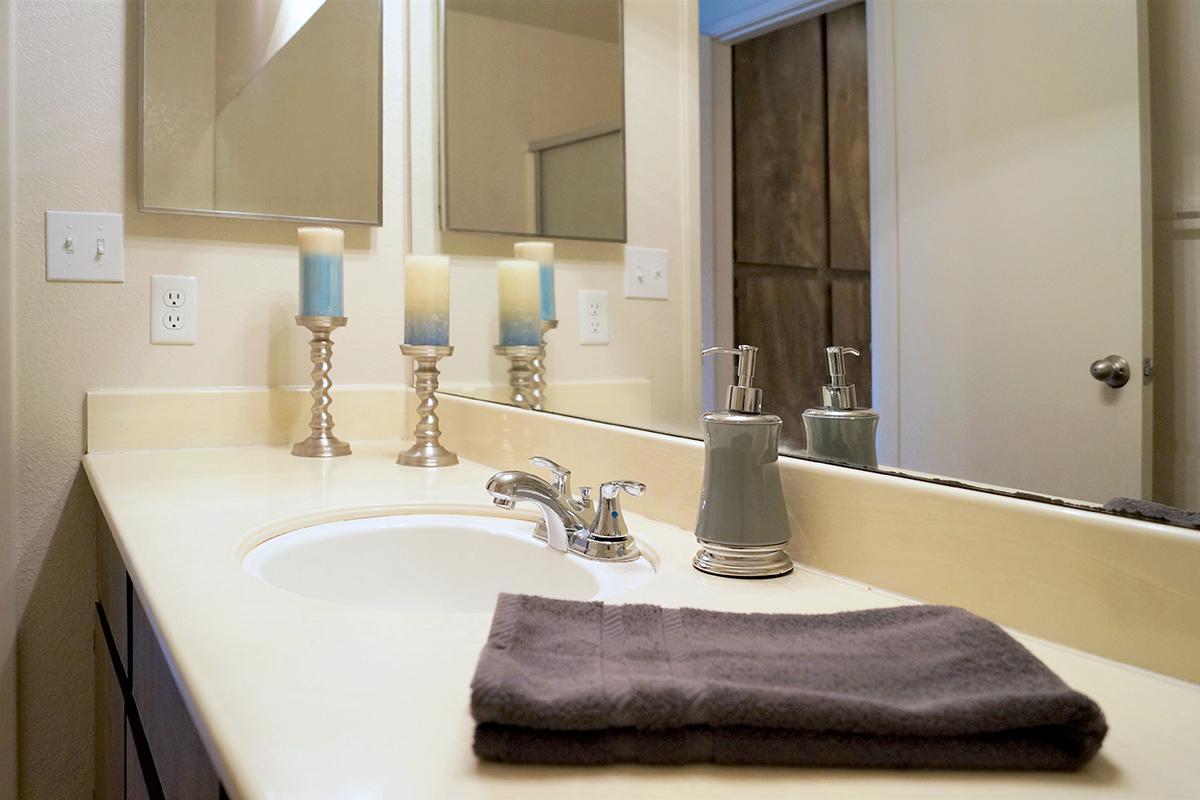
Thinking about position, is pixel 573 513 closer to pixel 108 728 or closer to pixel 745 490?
pixel 745 490

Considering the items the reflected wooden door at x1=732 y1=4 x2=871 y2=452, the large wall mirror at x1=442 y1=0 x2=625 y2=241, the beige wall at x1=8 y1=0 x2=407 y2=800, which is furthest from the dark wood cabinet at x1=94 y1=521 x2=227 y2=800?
the large wall mirror at x1=442 y1=0 x2=625 y2=241

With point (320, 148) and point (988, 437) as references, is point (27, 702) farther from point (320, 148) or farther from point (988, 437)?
point (988, 437)

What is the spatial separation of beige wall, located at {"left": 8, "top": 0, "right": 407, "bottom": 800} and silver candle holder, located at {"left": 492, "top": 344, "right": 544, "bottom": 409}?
0.50 m

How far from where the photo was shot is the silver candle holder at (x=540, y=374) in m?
1.43

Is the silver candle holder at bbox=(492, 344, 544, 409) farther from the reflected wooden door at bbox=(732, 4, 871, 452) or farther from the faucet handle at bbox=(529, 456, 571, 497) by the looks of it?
the reflected wooden door at bbox=(732, 4, 871, 452)

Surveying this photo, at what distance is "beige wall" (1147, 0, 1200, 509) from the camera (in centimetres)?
53

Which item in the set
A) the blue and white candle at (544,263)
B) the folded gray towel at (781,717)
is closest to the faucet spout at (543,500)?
the folded gray towel at (781,717)

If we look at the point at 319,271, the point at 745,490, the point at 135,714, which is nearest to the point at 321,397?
the point at 319,271

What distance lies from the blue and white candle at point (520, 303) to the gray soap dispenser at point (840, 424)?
0.71 meters

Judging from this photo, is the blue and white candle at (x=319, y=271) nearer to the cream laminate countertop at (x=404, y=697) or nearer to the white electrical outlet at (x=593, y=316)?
the white electrical outlet at (x=593, y=316)

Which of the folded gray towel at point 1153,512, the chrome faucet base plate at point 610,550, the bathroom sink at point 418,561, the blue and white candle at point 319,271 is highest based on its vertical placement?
the blue and white candle at point 319,271

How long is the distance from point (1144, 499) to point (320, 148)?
1.47 metres

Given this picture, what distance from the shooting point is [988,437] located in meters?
0.69

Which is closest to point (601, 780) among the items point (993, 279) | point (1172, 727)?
point (1172, 727)
